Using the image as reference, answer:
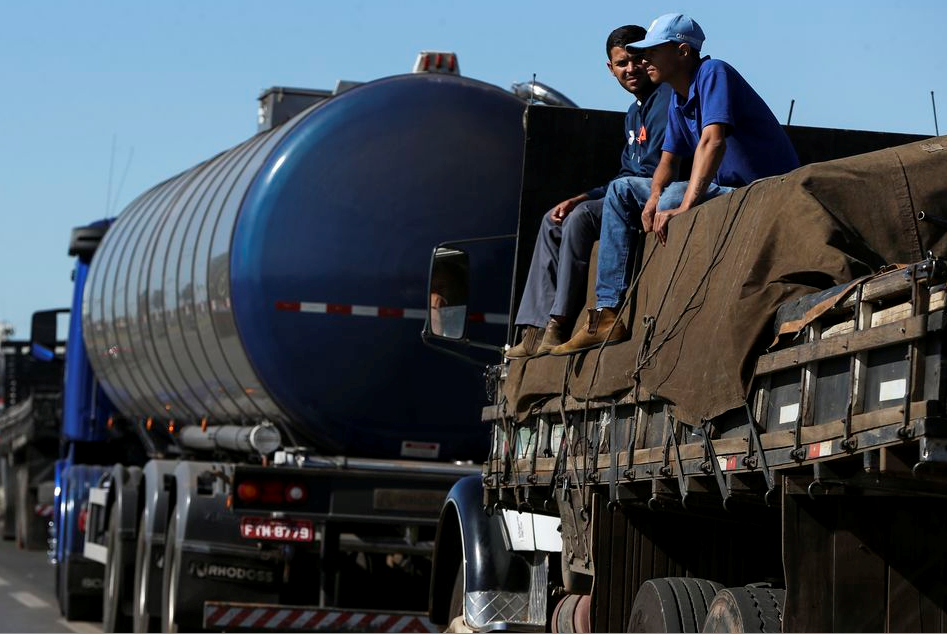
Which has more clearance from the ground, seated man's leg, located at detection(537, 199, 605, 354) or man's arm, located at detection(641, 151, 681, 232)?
man's arm, located at detection(641, 151, 681, 232)

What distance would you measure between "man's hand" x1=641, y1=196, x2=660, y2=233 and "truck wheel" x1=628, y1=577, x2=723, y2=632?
4.01ft

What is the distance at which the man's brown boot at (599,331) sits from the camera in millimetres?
5730

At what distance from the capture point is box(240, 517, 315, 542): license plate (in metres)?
9.99

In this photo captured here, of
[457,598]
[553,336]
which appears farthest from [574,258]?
[457,598]

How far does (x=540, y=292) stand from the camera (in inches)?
275

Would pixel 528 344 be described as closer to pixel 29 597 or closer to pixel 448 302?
pixel 448 302

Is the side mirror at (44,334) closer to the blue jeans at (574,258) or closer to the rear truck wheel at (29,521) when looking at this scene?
the rear truck wheel at (29,521)

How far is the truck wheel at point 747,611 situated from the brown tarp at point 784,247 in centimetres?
54

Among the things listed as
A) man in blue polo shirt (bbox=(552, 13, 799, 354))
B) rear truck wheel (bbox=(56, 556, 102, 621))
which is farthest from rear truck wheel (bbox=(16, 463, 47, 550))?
man in blue polo shirt (bbox=(552, 13, 799, 354))

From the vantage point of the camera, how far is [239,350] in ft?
33.3

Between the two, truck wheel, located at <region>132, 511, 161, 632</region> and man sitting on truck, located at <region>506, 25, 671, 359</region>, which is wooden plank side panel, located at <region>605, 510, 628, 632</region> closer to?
man sitting on truck, located at <region>506, 25, 671, 359</region>

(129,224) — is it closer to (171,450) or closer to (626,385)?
(171,450)

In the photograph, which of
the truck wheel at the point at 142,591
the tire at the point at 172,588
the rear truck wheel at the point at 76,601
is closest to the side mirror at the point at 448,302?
the tire at the point at 172,588

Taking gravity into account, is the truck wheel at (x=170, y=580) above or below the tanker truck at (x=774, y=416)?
below
